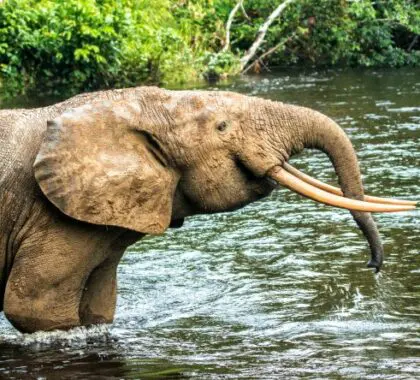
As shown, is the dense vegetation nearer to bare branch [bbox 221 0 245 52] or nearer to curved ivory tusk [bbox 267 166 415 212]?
bare branch [bbox 221 0 245 52]

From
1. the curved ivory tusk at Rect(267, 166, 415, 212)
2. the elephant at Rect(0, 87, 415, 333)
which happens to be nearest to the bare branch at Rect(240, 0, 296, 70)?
the elephant at Rect(0, 87, 415, 333)

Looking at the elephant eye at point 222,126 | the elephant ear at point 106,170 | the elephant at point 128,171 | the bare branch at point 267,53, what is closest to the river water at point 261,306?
the elephant at point 128,171

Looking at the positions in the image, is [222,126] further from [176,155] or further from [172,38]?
[172,38]

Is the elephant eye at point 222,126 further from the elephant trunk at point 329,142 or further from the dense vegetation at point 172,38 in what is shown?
the dense vegetation at point 172,38

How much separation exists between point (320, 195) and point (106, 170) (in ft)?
4.47

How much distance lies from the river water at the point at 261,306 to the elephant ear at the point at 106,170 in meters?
0.98

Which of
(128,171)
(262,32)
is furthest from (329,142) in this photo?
(262,32)

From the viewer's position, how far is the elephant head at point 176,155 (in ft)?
23.3

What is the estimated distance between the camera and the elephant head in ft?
23.3

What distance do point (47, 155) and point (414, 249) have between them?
433 cm

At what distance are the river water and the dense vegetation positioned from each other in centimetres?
1059

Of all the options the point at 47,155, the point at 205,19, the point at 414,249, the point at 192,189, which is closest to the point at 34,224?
the point at 47,155

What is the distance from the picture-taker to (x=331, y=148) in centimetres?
718

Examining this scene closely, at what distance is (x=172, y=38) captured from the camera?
2709 centimetres
